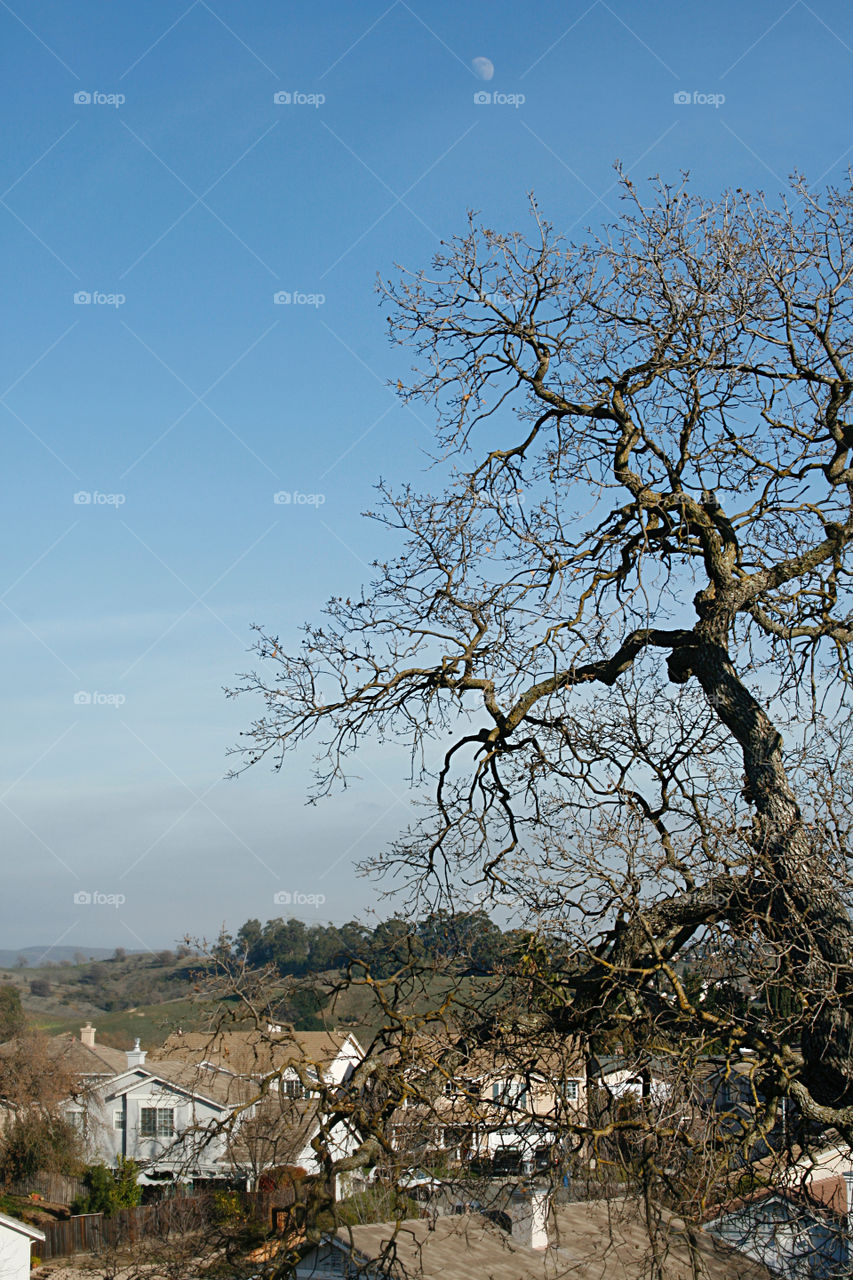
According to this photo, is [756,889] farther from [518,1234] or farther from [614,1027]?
[518,1234]

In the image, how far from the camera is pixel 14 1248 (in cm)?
2433

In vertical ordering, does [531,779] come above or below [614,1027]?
above

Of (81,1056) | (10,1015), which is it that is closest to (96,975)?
(10,1015)

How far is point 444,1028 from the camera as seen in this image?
22.7 ft

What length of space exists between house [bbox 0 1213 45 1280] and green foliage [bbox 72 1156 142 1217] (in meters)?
6.39

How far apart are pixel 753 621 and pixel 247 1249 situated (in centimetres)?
540

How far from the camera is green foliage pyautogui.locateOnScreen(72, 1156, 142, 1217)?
103 feet

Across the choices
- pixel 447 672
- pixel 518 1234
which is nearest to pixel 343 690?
pixel 447 672

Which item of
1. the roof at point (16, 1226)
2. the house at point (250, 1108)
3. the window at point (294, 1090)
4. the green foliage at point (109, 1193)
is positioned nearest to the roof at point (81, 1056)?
the green foliage at point (109, 1193)

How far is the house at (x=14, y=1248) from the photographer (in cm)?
2391

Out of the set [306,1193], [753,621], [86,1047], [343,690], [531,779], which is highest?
[753,621]

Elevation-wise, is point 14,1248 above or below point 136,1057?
below

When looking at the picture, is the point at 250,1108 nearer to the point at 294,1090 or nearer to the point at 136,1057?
the point at 294,1090

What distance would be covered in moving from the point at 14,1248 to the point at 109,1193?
310 inches
